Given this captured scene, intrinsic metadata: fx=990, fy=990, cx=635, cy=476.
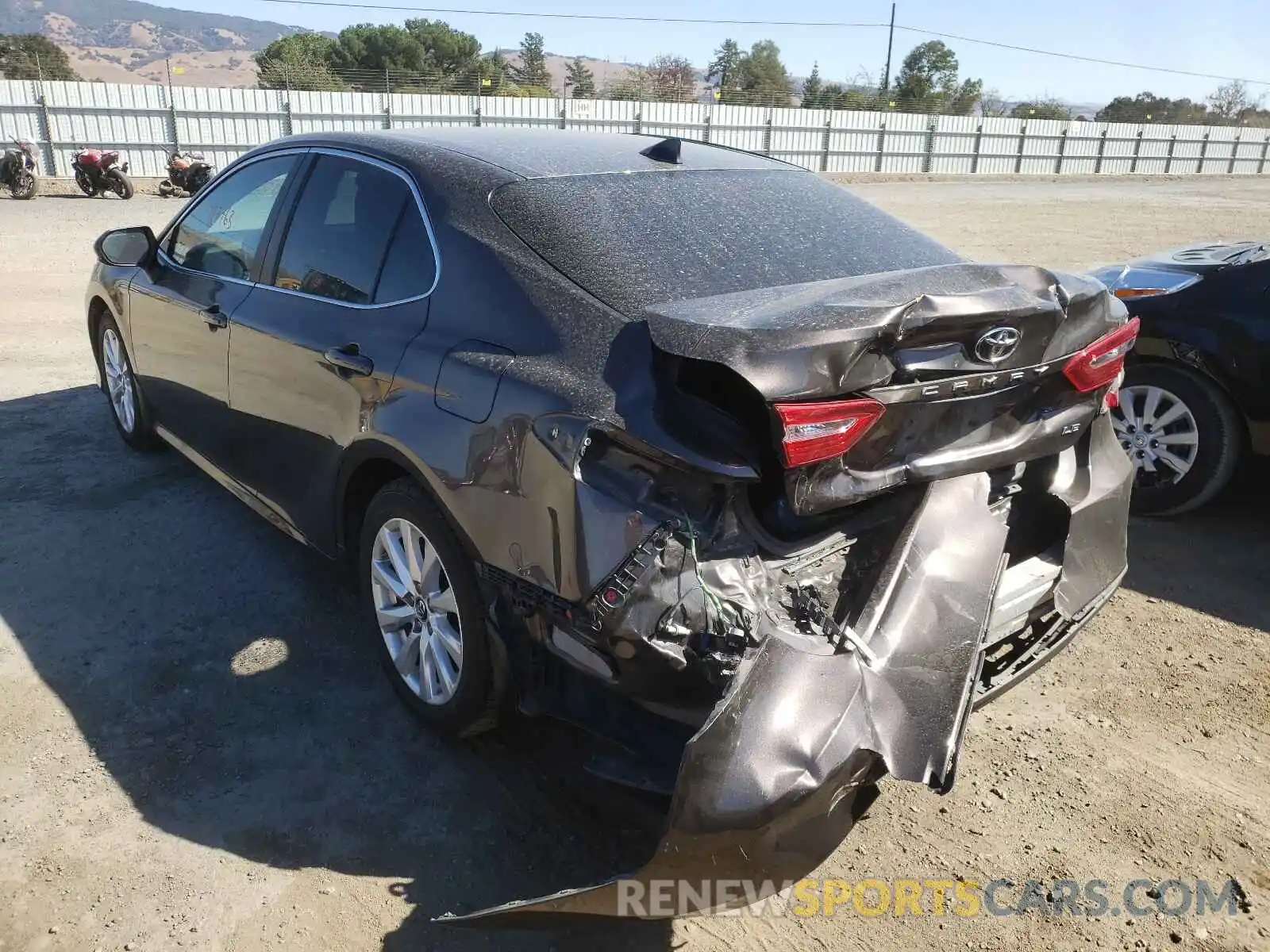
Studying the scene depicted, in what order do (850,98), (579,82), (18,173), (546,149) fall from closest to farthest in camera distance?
(546,149) < (18,173) < (850,98) < (579,82)

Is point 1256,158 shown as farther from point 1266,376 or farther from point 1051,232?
point 1266,376

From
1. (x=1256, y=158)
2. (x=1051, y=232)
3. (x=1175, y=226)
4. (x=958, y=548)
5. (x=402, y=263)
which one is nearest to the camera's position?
(x=958, y=548)

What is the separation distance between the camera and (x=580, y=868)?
270 centimetres

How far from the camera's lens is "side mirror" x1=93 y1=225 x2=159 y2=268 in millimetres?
4703

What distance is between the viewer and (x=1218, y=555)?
15.4 feet

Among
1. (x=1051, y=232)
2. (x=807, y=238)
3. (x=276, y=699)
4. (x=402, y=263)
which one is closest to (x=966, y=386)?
(x=807, y=238)

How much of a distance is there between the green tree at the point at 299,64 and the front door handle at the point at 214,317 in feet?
80.5

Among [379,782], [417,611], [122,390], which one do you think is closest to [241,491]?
[417,611]

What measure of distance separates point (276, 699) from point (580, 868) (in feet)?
4.36

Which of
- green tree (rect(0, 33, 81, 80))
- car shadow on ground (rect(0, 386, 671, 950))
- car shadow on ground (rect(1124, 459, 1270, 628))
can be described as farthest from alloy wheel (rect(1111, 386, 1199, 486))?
green tree (rect(0, 33, 81, 80))

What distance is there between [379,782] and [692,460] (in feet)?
5.03

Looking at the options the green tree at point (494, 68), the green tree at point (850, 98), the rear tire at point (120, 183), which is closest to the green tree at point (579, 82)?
the green tree at point (494, 68)

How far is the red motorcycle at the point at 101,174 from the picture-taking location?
753 inches

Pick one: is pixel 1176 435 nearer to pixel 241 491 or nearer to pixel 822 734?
pixel 822 734
